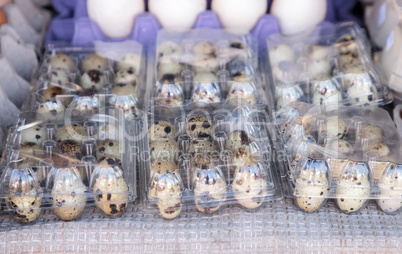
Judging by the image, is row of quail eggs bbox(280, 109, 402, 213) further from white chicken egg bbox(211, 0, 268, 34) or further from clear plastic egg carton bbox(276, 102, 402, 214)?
white chicken egg bbox(211, 0, 268, 34)

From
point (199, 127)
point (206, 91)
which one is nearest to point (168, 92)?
point (206, 91)

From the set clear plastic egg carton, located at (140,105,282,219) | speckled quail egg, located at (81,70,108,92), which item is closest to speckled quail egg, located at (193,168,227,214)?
clear plastic egg carton, located at (140,105,282,219)

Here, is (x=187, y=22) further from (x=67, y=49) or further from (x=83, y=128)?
(x=83, y=128)

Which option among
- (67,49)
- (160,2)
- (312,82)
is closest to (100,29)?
(67,49)

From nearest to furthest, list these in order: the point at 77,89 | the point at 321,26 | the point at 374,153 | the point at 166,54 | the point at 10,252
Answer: the point at 10,252, the point at 374,153, the point at 77,89, the point at 166,54, the point at 321,26

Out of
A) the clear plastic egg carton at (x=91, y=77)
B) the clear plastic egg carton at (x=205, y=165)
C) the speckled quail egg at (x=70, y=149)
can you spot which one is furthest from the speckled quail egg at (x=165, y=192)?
the clear plastic egg carton at (x=91, y=77)

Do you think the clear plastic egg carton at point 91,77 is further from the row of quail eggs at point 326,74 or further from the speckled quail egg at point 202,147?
the row of quail eggs at point 326,74
